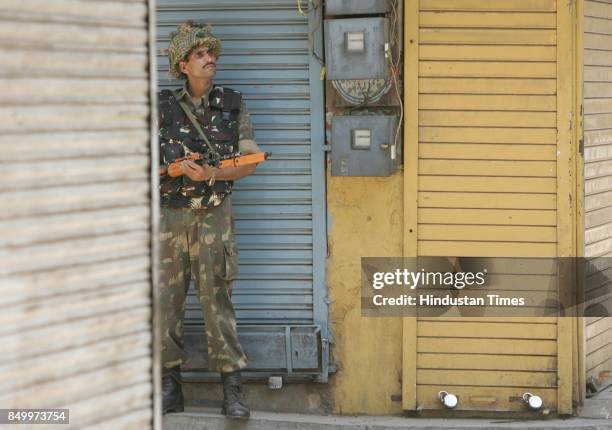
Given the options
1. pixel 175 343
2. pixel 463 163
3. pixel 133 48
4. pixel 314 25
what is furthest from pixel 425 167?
pixel 133 48

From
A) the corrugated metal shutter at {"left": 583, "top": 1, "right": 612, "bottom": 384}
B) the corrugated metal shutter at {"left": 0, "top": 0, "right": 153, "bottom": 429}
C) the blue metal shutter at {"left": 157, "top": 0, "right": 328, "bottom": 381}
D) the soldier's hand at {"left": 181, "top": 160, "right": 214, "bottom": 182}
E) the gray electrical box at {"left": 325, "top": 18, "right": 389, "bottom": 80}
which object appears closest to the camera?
the corrugated metal shutter at {"left": 0, "top": 0, "right": 153, "bottom": 429}

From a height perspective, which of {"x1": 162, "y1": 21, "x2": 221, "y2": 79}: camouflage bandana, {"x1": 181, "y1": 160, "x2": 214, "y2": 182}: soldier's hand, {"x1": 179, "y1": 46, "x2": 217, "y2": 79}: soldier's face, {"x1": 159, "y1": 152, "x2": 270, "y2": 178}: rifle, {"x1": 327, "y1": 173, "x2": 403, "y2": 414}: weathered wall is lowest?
{"x1": 327, "y1": 173, "x2": 403, "y2": 414}: weathered wall

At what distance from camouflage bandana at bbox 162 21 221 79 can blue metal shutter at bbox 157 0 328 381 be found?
1.18 ft

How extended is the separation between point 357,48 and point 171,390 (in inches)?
86.6

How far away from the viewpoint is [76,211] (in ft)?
13.0

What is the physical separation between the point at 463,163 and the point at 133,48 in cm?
313

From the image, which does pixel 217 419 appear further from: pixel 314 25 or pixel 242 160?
pixel 314 25

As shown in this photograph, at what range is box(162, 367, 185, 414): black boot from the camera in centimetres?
672

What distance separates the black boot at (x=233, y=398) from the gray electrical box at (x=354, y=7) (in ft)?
6.90

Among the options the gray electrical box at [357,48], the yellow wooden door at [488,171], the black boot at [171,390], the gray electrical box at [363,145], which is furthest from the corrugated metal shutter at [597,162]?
the black boot at [171,390]

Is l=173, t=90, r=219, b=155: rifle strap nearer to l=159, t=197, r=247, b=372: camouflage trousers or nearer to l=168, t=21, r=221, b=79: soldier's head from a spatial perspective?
l=168, t=21, r=221, b=79: soldier's head

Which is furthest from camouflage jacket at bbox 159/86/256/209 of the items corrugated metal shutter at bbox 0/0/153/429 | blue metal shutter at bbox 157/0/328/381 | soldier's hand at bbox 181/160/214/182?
corrugated metal shutter at bbox 0/0/153/429

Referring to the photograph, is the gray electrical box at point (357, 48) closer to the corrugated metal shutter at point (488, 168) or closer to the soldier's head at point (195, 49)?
the corrugated metal shutter at point (488, 168)

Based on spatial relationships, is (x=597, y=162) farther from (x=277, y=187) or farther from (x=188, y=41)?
(x=188, y=41)
